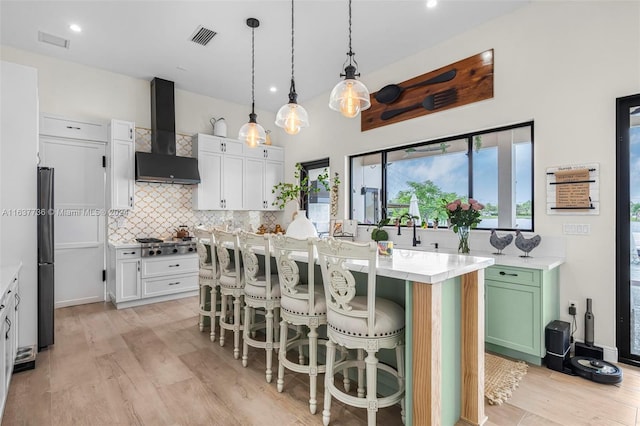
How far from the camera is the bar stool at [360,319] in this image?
177 cm

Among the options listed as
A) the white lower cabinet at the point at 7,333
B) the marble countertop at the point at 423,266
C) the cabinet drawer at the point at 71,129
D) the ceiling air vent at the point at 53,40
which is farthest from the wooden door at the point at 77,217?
the marble countertop at the point at 423,266

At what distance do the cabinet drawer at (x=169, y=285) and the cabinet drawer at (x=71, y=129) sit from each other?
220 cm

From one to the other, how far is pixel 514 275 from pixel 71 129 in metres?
5.62

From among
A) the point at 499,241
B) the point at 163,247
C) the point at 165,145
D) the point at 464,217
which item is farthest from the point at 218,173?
the point at 499,241

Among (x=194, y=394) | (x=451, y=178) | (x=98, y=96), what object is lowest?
(x=194, y=394)

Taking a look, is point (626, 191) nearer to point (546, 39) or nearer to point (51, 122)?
point (546, 39)

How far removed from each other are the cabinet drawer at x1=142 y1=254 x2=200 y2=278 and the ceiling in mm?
2751

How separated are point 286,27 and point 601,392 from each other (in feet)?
14.2

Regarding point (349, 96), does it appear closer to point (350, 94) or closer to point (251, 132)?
point (350, 94)

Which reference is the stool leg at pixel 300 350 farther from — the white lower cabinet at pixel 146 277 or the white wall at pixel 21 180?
the white lower cabinet at pixel 146 277

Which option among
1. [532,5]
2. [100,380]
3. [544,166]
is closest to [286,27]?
[532,5]

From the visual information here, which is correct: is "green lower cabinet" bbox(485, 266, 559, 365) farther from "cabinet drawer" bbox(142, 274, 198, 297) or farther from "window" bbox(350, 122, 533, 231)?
"cabinet drawer" bbox(142, 274, 198, 297)

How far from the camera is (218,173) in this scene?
5.55 m

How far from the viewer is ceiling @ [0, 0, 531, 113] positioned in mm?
3268
